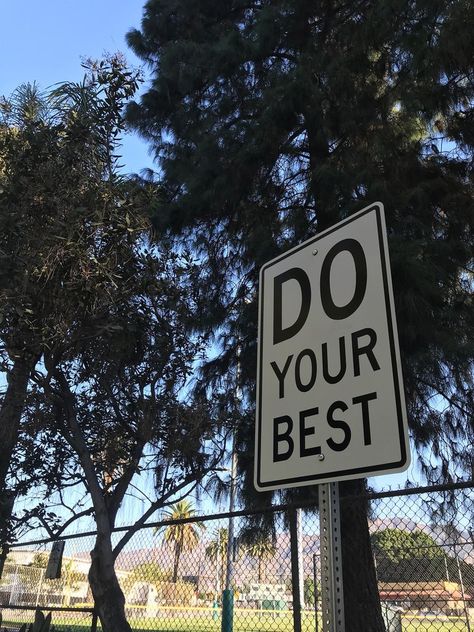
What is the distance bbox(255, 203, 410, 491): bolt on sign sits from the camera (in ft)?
5.26

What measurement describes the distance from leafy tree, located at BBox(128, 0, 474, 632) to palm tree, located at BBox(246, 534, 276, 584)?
51 centimetres

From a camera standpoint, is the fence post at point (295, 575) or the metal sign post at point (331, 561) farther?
the fence post at point (295, 575)

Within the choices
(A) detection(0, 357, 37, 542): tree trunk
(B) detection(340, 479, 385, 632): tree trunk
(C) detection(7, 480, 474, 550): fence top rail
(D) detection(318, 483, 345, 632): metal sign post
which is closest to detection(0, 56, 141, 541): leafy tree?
(A) detection(0, 357, 37, 542): tree trunk

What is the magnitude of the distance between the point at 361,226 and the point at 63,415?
519 cm

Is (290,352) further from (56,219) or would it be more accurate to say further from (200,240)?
(200,240)

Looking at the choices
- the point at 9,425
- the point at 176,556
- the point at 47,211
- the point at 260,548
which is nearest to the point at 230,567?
the point at 260,548

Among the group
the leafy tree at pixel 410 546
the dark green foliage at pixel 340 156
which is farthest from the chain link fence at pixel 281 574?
the dark green foliage at pixel 340 156

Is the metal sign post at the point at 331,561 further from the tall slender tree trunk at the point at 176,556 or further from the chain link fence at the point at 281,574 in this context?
the tall slender tree trunk at the point at 176,556

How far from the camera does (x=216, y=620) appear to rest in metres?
7.41

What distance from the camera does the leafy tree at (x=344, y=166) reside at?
19.9ft

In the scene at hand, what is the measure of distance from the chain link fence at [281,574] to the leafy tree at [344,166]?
564mm

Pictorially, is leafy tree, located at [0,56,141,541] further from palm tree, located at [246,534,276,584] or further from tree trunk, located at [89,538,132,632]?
palm tree, located at [246,534,276,584]

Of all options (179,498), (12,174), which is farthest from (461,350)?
(12,174)

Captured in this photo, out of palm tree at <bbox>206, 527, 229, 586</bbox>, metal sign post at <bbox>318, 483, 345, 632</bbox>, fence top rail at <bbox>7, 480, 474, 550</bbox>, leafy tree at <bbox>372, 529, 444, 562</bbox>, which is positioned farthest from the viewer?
palm tree at <bbox>206, 527, 229, 586</bbox>
